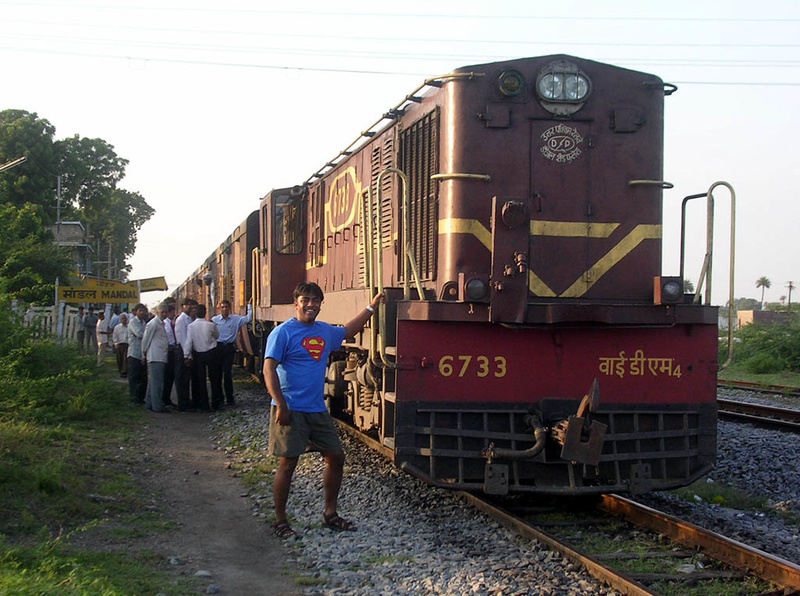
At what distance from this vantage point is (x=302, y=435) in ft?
18.4

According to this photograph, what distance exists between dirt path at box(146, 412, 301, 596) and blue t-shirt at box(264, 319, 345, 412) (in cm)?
95

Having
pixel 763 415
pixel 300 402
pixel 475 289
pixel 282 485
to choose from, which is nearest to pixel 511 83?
pixel 475 289

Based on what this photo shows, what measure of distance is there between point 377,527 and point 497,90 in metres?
3.36

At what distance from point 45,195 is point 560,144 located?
36.6 metres

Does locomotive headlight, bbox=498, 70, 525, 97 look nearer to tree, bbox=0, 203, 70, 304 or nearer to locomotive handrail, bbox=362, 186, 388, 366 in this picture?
locomotive handrail, bbox=362, 186, 388, 366

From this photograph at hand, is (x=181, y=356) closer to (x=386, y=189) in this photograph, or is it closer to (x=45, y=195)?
(x=386, y=189)

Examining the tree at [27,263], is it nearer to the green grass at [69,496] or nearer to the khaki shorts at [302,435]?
the green grass at [69,496]

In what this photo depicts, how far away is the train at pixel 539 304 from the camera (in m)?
5.73

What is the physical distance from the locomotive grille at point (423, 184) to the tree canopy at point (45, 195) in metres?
15.0

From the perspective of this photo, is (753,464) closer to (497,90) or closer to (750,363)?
(497,90)

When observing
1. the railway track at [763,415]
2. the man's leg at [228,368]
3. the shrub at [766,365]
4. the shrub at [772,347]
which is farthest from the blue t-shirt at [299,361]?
the shrub at [772,347]

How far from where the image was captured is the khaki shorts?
18.1 ft

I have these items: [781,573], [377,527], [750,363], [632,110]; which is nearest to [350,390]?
[377,527]

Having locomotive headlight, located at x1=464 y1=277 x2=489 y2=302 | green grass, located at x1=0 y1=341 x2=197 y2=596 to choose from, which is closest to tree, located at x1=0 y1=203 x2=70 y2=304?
green grass, located at x1=0 y1=341 x2=197 y2=596
